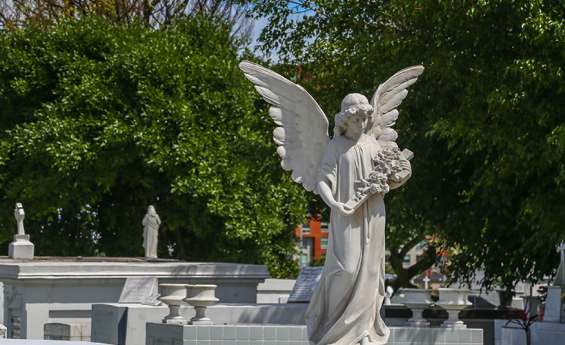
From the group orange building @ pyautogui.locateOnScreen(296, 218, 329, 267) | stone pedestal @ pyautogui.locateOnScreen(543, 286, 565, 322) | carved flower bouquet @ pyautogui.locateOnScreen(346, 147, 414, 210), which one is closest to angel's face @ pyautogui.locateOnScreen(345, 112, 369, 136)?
carved flower bouquet @ pyautogui.locateOnScreen(346, 147, 414, 210)

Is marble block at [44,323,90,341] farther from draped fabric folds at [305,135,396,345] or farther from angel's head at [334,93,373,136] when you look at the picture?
angel's head at [334,93,373,136]

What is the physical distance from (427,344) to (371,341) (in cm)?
307

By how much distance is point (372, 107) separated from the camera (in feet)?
23.8

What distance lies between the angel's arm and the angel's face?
1.60 ft

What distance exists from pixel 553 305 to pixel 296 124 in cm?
859

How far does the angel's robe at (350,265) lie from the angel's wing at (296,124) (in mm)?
358

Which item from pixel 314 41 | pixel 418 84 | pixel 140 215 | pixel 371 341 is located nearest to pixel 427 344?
pixel 371 341

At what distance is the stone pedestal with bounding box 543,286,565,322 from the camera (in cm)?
1415

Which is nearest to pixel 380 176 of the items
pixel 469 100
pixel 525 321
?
pixel 469 100

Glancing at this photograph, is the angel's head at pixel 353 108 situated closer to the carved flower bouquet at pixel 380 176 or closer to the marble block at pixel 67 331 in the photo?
the carved flower bouquet at pixel 380 176

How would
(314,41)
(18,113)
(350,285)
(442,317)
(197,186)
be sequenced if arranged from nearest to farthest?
1. (350,285)
2. (442,317)
3. (314,41)
4. (197,186)
5. (18,113)

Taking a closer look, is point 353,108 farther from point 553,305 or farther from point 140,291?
point 553,305

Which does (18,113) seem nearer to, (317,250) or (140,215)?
(140,215)

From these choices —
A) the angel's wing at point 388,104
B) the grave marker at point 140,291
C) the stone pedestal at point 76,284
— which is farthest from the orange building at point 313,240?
the angel's wing at point 388,104
